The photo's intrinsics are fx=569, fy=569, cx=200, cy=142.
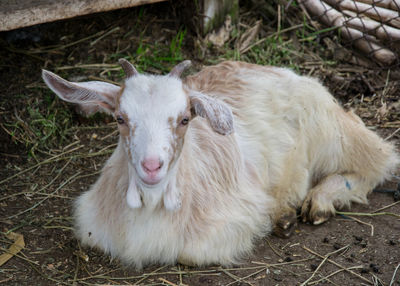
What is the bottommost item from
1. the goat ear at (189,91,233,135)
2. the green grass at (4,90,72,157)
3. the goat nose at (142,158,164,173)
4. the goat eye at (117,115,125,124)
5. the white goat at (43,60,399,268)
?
the green grass at (4,90,72,157)

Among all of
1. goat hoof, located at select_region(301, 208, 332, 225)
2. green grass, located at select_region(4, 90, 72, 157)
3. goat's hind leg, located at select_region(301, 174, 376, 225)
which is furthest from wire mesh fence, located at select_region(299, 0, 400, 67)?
green grass, located at select_region(4, 90, 72, 157)

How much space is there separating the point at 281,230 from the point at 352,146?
98 cm

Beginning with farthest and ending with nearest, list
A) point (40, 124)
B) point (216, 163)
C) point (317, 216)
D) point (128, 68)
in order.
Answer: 1. point (40, 124)
2. point (317, 216)
3. point (216, 163)
4. point (128, 68)

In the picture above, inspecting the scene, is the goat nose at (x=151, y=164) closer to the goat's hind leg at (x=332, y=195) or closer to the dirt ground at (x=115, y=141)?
the dirt ground at (x=115, y=141)

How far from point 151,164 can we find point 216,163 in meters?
0.99

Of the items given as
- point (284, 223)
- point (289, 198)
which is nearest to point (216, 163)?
point (284, 223)

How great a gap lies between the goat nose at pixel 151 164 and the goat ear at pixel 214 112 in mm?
433

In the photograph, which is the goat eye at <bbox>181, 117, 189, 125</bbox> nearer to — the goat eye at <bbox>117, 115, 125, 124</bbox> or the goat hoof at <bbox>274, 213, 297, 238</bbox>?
the goat eye at <bbox>117, 115, 125, 124</bbox>

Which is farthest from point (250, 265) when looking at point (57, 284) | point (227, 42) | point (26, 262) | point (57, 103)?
point (227, 42)

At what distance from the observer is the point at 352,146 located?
445 centimetres

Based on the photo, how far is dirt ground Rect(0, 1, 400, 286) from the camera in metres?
3.54

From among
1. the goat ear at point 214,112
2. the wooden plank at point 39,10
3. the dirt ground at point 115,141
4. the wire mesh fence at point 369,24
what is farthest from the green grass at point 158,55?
the goat ear at point 214,112

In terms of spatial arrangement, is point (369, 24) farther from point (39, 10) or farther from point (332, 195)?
point (39, 10)

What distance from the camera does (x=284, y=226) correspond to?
3953mm
